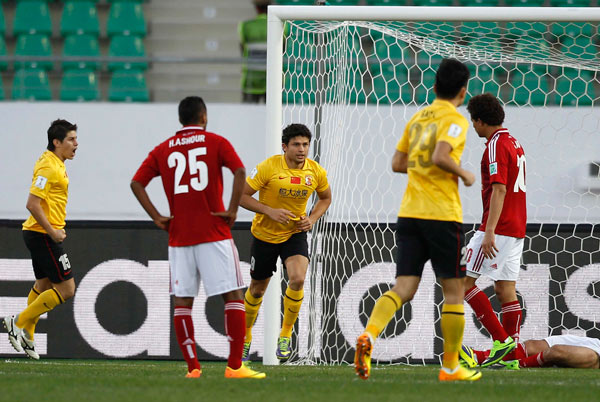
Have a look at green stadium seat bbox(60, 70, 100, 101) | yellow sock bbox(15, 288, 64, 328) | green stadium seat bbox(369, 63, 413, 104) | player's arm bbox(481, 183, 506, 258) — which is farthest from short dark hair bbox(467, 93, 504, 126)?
green stadium seat bbox(60, 70, 100, 101)

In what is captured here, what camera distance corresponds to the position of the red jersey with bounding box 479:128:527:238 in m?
6.00

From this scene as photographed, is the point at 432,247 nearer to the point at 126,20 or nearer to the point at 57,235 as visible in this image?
the point at 57,235

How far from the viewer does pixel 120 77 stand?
10.3 m

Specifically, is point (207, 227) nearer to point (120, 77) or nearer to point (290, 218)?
point (290, 218)

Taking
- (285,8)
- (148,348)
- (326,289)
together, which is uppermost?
(285,8)

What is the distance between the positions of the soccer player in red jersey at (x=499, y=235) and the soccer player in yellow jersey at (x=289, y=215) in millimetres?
1211

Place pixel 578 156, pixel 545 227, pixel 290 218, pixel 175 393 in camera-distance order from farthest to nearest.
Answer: pixel 578 156 < pixel 545 227 < pixel 290 218 < pixel 175 393

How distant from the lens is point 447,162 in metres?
4.50

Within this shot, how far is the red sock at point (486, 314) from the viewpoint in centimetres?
613

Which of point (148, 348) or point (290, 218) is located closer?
point (290, 218)

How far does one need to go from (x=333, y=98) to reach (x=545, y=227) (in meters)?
2.07

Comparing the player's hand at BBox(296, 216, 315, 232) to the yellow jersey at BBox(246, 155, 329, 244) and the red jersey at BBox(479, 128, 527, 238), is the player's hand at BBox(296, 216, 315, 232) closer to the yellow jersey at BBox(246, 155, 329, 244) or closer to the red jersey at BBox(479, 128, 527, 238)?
the yellow jersey at BBox(246, 155, 329, 244)

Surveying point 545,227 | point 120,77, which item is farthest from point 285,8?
point 120,77

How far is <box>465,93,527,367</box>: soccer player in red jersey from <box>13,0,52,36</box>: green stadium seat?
23.7 feet
